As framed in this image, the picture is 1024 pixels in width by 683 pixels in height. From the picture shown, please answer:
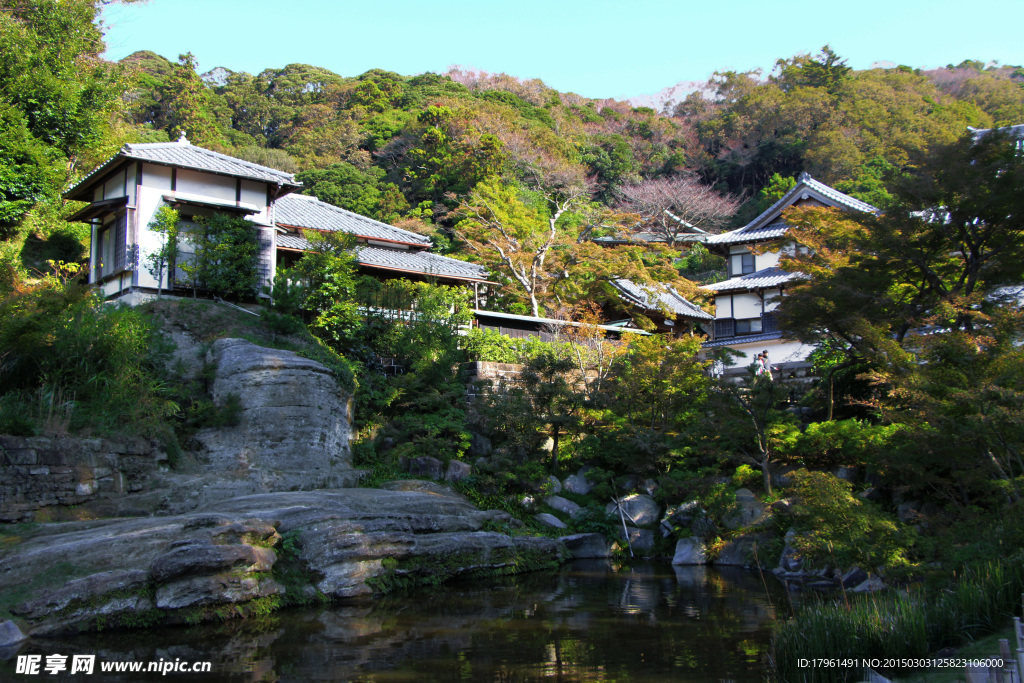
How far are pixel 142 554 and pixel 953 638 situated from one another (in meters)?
9.34

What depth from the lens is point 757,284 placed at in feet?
102

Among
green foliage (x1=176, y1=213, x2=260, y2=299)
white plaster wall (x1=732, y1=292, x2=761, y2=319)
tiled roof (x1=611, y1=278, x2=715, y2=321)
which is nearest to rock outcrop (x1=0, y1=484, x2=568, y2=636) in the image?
green foliage (x1=176, y1=213, x2=260, y2=299)

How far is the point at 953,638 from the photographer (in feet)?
21.8

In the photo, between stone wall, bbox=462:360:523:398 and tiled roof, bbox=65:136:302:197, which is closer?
tiled roof, bbox=65:136:302:197

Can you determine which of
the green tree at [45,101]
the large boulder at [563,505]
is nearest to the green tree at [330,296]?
the large boulder at [563,505]

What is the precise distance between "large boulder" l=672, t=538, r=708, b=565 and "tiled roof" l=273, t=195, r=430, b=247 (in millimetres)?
16041

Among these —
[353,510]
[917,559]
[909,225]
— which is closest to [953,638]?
[917,559]

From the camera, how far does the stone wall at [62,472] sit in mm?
10484

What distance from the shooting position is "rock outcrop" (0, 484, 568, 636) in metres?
8.80

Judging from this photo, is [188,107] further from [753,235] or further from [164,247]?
[753,235]

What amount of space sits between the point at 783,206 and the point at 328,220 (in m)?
19.9

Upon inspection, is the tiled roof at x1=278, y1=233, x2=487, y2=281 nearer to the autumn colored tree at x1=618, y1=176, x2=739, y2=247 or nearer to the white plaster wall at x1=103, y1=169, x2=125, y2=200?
the white plaster wall at x1=103, y1=169, x2=125, y2=200

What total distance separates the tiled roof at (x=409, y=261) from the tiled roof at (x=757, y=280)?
11.5m

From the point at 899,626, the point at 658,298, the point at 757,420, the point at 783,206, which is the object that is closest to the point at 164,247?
the point at 757,420
